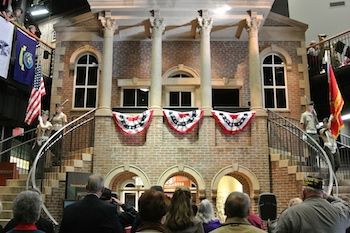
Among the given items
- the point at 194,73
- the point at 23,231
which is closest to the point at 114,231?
the point at 23,231

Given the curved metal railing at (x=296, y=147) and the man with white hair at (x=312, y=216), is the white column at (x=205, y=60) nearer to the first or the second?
the curved metal railing at (x=296, y=147)

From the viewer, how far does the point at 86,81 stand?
1561 centimetres

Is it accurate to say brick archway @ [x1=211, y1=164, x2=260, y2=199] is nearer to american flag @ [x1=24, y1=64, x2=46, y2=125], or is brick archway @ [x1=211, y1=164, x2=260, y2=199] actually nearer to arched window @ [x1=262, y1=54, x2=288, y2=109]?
arched window @ [x1=262, y1=54, x2=288, y2=109]

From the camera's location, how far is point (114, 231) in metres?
4.00

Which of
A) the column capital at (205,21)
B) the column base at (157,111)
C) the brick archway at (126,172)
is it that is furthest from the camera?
the column capital at (205,21)

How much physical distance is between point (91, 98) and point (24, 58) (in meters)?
2.75

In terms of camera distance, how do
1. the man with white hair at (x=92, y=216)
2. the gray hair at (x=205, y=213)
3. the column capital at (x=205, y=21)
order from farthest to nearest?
1. the column capital at (x=205, y=21)
2. the gray hair at (x=205, y=213)
3. the man with white hair at (x=92, y=216)

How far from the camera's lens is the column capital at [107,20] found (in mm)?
13875

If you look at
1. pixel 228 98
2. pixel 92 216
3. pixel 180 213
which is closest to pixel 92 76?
pixel 228 98

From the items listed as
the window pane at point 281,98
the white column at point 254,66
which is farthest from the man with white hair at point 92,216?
the window pane at point 281,98

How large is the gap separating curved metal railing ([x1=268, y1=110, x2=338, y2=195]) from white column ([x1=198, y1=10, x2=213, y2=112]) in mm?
1995

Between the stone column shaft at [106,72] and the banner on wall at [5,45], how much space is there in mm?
2774

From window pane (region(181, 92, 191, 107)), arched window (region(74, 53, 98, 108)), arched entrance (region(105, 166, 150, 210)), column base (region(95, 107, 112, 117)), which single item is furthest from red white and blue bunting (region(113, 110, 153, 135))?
arched window (region(74, 53, 98, 108))

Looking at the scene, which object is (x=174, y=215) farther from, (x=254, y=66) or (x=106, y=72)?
(x=254, y=66)
